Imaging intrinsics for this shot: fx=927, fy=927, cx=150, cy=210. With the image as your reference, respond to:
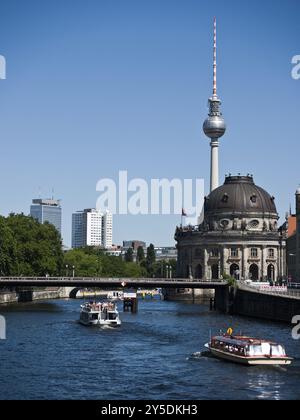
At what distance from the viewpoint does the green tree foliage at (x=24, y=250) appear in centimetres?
17862

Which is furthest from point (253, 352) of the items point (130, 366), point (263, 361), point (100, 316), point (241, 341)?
point (100, 316)

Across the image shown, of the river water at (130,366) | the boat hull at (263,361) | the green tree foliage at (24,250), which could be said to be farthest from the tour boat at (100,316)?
the green tree foliage at (24,250)

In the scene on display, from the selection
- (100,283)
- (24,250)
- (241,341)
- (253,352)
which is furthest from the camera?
(24,250)

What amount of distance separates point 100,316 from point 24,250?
2812 inches

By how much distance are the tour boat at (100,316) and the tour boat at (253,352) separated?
38.0 metres

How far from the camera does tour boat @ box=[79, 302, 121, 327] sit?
119625 mm

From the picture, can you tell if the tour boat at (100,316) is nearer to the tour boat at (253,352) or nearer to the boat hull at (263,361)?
the tour boat at (253,352)

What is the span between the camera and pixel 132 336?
104812 millimetres

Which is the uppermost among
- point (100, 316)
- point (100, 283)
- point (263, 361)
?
point (100, 283)

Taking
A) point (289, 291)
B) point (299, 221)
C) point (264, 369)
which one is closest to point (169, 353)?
point (264, 369)

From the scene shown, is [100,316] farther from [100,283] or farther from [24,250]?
[24,250]

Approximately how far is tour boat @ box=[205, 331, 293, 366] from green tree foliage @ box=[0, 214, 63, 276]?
98.9 m

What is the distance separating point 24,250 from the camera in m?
190

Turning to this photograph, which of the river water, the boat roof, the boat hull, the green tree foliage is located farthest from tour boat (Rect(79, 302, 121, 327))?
the green tree foliage
